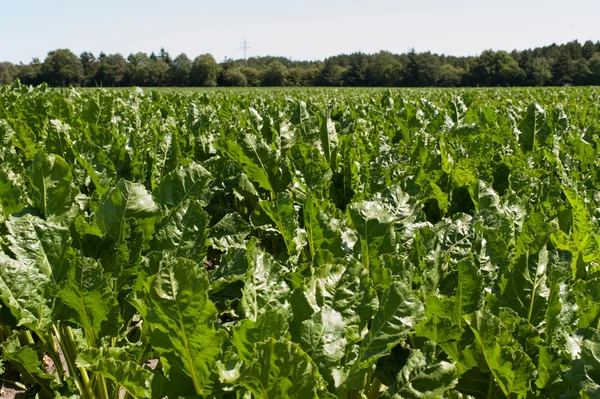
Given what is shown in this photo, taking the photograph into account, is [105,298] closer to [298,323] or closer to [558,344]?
[298,323]

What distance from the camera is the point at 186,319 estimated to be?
1.20 m

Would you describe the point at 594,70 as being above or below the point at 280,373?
above

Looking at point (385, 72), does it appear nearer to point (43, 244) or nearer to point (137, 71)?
point (137, 71)

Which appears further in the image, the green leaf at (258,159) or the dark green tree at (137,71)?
the dark green tree at (137,71)

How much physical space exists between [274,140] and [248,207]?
48cm

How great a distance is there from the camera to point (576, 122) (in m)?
6.74

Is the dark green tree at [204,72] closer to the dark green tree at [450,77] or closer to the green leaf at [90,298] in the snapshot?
the dark green tree at [450,77]

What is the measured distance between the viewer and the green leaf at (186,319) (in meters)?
1.17

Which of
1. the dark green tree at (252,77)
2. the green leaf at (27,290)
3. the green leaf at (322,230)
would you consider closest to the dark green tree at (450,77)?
the dark green tree at (252,77)

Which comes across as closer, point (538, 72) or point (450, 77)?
point (538, 72)

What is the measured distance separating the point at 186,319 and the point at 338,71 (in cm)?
9526

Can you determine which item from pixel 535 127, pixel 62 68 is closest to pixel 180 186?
pixel 535 127

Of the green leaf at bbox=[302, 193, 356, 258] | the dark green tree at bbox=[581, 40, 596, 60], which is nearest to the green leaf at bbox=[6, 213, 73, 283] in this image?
the green leaf at bbox=[302, 193, 356, 258]

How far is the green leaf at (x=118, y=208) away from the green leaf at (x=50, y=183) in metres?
0.26
